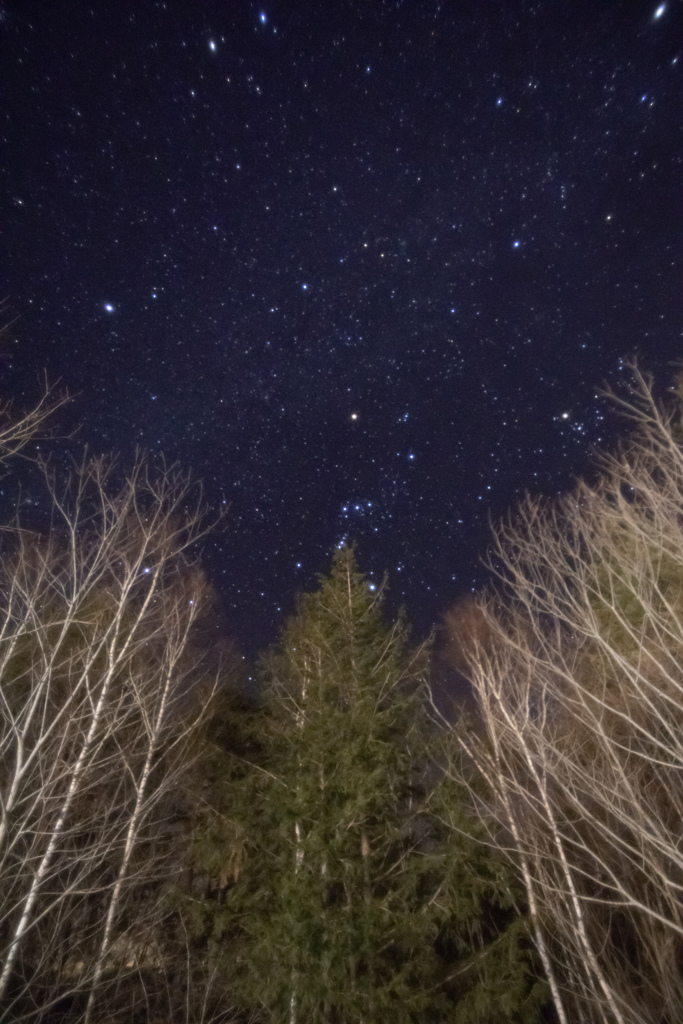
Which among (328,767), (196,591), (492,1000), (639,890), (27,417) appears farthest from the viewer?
(196,591)

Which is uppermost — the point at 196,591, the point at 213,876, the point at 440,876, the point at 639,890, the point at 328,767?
the point at 196,591

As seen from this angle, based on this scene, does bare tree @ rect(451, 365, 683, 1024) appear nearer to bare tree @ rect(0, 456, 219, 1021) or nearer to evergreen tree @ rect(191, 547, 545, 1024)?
evergreen tree @ rect(191, 547, 545, 1024)

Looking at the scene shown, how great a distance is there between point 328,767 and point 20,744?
438 centimetres

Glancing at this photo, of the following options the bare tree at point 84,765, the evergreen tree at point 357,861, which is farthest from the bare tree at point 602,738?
the bare tree at point 84,765

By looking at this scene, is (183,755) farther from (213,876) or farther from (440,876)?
(440,876)

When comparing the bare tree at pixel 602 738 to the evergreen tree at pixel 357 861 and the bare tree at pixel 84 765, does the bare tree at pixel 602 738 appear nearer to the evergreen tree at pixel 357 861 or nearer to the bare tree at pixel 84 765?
the evergreen tree at pixel 357 861

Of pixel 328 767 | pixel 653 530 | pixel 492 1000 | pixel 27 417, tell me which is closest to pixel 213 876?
pixel 328 767

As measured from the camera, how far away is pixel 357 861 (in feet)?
23.2

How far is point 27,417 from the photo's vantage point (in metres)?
5.13

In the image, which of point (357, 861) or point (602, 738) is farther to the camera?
point (357, 861)

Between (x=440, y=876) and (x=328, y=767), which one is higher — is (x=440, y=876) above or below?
below

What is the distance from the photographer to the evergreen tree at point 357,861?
608cm

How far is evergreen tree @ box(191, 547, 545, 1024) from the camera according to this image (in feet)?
20.0

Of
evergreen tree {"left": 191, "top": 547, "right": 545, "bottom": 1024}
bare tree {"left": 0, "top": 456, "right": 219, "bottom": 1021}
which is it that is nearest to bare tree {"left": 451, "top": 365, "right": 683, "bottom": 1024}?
evergreen tree {"left": 191, "top": 547, "right": 545, "bottom": 1024}
